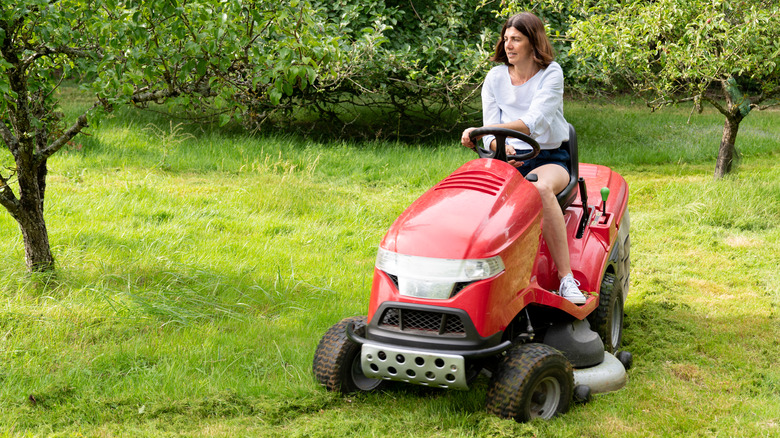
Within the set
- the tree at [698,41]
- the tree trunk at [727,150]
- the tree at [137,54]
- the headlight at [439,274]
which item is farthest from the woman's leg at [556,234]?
the tree trunk at [727,150]

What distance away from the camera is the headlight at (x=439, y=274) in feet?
9.77

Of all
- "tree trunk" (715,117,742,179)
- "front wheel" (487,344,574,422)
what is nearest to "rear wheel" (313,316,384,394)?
"front wheel" (487,344,574,422)

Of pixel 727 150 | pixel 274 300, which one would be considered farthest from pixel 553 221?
pixel 727 150

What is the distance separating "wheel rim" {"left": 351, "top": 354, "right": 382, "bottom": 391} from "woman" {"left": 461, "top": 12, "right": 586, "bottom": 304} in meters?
0.97

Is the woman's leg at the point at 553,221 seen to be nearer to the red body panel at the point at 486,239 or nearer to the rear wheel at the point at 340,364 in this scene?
the red body panel at the point at 486,239

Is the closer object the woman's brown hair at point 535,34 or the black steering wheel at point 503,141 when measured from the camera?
the black steering wheel at point 503,141

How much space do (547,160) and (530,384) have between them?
1.26 metres

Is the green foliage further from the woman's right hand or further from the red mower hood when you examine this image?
the red mower hood

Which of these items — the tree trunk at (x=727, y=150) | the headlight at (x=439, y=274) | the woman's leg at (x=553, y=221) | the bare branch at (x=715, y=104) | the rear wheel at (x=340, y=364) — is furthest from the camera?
the tree trunk at (x=727, y=150)

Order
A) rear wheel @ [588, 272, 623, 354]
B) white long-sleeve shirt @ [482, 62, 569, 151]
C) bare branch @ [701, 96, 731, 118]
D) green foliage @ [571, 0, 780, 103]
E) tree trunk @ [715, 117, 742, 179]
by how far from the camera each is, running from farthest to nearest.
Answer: tree trunk @ [715, 117, 742, 179] → bare branch @ [701, 96, 731, 118] → green foliage @ [571, 0, 780, 103] → rear wheel @ [588, 272, 623, 354] → white long-sleeve shirt @ [482, 62, 569, 151]

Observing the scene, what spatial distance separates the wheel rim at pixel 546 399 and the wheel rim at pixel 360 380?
2.33 feet

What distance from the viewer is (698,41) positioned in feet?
20.7

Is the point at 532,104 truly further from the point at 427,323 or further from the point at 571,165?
the point at 427,323

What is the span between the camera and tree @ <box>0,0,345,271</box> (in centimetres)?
367
